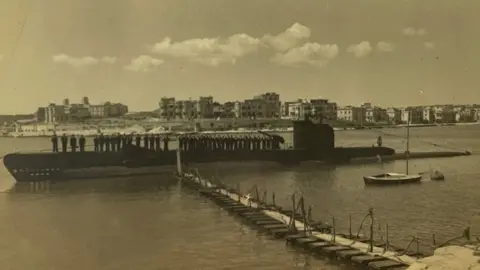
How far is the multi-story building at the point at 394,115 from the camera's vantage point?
12.8m

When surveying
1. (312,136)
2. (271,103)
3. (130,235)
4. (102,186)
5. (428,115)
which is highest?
(271,103)

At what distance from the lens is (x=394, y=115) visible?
14.0 m

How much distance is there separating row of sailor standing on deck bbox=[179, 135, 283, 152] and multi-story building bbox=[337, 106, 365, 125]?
6.20ft

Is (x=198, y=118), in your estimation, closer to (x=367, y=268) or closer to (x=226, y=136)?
(x=226, y=136)

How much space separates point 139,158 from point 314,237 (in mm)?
8872

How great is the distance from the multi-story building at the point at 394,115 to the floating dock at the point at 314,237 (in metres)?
4.19

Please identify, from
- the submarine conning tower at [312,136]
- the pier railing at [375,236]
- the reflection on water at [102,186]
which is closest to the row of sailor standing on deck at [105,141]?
the reflection on water at [102,186]

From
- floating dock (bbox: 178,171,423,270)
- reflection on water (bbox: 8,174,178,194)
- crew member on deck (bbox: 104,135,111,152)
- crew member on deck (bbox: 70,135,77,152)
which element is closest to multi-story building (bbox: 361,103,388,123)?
floating dock (bbox: 178,171,423,270)

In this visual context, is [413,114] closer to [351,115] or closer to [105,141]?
[351,115]

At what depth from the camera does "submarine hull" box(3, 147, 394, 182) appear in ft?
47.3

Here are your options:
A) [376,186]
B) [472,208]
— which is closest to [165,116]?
[376,186]

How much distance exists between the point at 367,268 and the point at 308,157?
11308mm

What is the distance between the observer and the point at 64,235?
8.53m

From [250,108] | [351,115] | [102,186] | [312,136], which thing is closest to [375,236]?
[250,108]
